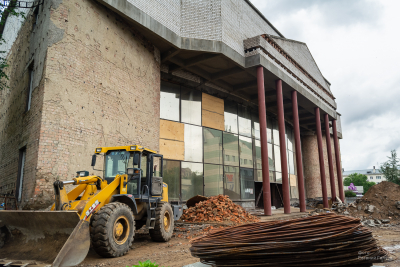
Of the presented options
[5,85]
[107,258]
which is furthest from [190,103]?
[107,258]

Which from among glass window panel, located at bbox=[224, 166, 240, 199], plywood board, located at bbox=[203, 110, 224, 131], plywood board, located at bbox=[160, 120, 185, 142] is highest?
plywood board, located at bbox=[203, 110, 224, 131]

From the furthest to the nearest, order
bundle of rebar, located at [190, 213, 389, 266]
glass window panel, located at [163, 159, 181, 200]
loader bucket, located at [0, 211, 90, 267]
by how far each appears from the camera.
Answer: glass window panel, located at [163, 159, 181, 200], loader bucket, located at [0, 211, 90, 267], bundle of rebar, located at [190, 213, 389, 266]

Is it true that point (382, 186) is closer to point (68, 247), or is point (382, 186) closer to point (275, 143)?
point (275, 143)

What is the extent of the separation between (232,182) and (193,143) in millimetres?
4442

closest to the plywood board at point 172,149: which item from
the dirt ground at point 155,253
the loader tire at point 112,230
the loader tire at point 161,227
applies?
the dirt ground at point 155,253

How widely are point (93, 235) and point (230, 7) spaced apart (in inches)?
632

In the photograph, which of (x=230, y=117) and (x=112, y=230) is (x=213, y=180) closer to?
(x=230, y=117)

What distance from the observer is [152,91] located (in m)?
15.1

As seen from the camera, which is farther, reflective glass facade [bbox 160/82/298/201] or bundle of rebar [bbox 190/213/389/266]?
reflective glass facade [bbox 160/82/298/201]

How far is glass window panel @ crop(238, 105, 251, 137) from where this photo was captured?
2275cm

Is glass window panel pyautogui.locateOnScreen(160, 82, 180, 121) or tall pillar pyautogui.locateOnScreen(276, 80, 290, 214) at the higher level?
glass window panel pyautogui.locateOnScreen(160, 82, 180, 121)

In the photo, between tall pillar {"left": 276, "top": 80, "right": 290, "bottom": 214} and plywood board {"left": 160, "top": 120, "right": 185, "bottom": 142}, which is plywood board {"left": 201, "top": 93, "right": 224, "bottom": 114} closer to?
plywood board {"left": 160, "top": 120, "right": 185, "bottom": 142}

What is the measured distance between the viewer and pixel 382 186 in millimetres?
19125

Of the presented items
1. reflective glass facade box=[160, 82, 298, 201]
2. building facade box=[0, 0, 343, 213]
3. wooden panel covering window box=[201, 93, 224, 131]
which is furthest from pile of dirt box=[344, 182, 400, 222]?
wooden panel covering window box=[201, 93, 224, 131]
